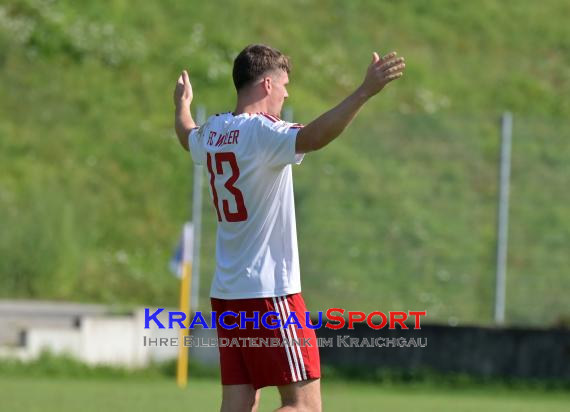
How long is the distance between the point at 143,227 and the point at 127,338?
4.37 metres

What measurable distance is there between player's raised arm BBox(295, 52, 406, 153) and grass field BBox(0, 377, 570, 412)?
17.7 ft

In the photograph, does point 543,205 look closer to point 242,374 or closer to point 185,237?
point 185,237

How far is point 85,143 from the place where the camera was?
67.8ft

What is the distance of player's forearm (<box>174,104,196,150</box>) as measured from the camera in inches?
275

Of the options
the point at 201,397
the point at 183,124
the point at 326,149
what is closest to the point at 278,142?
the point at 183,124

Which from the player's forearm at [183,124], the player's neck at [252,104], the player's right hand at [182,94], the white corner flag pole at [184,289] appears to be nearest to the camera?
the player's neck at [252,104]

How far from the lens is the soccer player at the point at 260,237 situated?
6203mm

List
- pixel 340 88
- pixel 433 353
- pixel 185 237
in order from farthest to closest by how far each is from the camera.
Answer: pixel 340 88 < pixel 433 353 < pixel 185 237

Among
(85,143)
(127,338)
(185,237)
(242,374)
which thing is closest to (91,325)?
(127,338)

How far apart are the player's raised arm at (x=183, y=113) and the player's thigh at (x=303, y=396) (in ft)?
4.66

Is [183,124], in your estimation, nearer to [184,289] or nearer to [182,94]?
[182,94]

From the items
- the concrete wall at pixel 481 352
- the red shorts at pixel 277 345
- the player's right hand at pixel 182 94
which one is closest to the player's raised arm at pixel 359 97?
the red shorts at pixel 277 345

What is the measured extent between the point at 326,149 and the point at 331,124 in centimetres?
965

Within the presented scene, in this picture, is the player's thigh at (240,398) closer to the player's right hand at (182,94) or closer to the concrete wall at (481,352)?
the player's right hand at (182,94)
